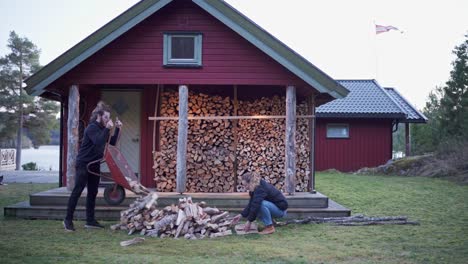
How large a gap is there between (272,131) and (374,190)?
508 centimetres

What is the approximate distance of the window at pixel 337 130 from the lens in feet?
79.4

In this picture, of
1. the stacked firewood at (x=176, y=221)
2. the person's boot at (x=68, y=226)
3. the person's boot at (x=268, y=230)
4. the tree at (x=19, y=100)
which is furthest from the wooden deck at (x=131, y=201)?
the tree at (x=19, y=100)

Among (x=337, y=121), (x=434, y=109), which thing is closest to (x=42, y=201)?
(x=337, y=121)

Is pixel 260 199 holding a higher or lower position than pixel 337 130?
lower

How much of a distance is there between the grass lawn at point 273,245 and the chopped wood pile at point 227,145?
99.0 inches

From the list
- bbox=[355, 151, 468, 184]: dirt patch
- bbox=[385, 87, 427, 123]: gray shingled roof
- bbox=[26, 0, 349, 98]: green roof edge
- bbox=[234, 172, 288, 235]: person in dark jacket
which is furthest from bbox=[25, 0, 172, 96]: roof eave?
bbox=[385, 87, 427, 123]: gray shingled roof

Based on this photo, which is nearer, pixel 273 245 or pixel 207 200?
pixel 273 245

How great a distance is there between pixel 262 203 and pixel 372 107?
1696cm

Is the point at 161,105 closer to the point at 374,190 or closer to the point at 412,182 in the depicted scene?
the point at 374,190

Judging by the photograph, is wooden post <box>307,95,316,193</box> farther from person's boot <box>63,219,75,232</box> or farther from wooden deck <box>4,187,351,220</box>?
person's boot <box>63,219,75,232</box>

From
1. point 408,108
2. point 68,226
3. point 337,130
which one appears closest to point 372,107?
point 337,130

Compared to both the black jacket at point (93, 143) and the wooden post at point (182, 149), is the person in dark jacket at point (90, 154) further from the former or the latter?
the wooden post at point (182, 149)

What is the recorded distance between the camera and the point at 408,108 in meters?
25.4

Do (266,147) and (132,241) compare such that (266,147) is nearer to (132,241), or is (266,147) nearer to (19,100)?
(132,241)
